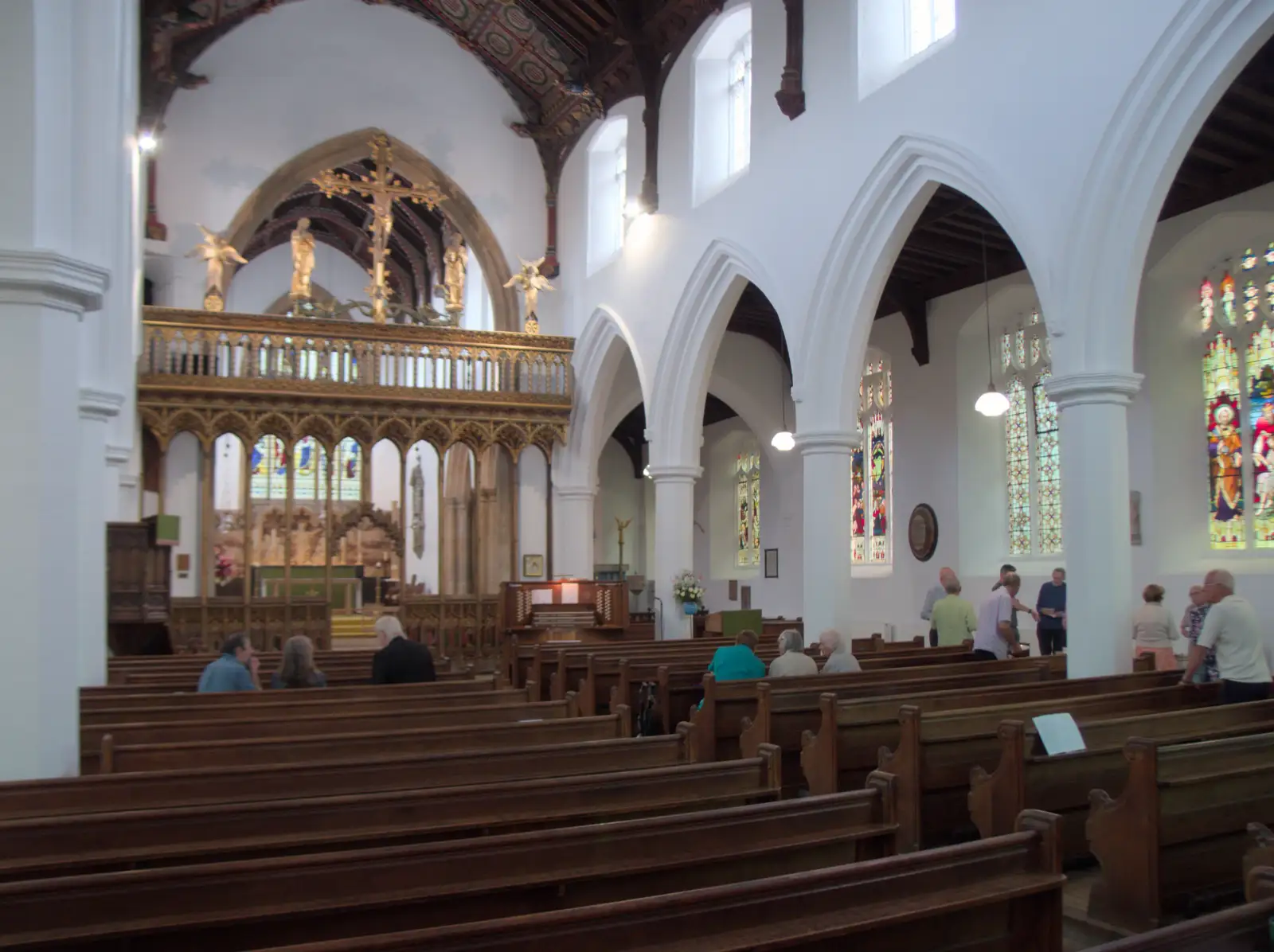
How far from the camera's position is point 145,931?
2459 millimetres

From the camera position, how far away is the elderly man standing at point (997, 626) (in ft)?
28.5

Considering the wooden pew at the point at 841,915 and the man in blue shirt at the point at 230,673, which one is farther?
the man in blue shirt at the point at 230,673

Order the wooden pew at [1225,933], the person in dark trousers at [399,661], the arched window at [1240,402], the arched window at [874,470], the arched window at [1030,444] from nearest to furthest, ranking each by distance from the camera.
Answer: the wooden pew at [1225,933]
the person in dark trousers at [399,661]
the arched window at [1240,402]
the arched window at [1030,444]
the arched window at [874,470]

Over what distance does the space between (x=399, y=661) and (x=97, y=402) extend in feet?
8.44

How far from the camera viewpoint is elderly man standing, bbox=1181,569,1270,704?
5805 mm

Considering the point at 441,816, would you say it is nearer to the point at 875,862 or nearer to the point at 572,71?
the point at 875,862

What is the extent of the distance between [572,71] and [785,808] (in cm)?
1465

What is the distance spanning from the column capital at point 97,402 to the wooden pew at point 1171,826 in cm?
616

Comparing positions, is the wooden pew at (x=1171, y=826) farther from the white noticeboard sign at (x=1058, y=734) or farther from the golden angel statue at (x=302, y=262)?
the golden angel statue at (x=302, y=262)

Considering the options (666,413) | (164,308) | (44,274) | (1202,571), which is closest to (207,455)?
(164,308)

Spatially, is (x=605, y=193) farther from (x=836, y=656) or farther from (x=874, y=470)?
(x=836, y=656)

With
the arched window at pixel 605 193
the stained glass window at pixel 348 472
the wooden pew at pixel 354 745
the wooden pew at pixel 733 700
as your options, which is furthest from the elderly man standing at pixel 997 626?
the stained glass window at pixel 348 472

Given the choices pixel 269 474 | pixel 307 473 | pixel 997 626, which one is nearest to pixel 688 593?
pixel 997 626

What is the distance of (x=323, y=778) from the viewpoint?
4.14 meters
